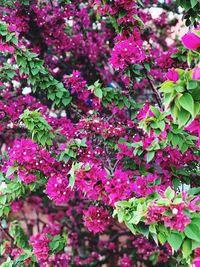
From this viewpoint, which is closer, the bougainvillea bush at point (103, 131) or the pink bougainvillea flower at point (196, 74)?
the pink bougainvillea flower at point (196, 74)

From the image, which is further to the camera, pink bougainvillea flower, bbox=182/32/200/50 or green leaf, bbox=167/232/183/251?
green leaf, bbox=167/232/183/251

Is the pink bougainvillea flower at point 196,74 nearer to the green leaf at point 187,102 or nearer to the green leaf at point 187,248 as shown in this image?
the green leaf at point 187,102

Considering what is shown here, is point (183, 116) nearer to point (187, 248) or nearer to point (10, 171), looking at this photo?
point (187, 248)

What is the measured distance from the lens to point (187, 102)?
1432mm

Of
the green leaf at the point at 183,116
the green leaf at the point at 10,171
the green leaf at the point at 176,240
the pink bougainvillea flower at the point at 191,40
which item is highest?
the pink bougainvillea flower at the point at 191,40

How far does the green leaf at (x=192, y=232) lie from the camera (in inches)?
64.1

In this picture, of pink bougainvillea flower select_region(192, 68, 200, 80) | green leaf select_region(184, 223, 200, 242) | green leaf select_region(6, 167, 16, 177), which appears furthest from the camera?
green leaf select_region(6, 167, 16, 177)

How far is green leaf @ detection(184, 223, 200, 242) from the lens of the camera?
1.63 metres

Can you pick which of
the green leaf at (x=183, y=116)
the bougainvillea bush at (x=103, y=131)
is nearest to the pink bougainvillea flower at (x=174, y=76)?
the bougainvillea bush at (x=103, y=131)

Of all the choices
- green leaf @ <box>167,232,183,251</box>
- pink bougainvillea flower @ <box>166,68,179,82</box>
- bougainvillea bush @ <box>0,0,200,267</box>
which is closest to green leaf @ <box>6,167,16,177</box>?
bougainvillea bush @ <box>0,0,200,267</box>

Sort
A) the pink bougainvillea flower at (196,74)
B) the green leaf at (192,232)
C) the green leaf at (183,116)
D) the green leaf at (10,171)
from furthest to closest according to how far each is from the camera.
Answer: the green leaf at (10,171) < the green leaf at (192,232) < the green leaf at (183,116) < the pink bougainvillea flower at (196,74)

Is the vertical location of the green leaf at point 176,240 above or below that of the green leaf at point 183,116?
below

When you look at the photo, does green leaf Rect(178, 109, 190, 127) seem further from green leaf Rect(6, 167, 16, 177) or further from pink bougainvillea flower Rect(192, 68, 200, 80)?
green leaf Rect(6, 167, 16, 177)

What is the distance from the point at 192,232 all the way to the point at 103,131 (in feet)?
Result: 3.85
